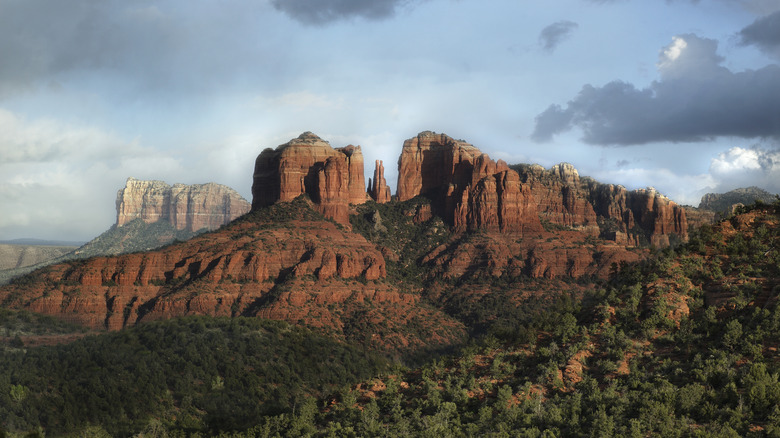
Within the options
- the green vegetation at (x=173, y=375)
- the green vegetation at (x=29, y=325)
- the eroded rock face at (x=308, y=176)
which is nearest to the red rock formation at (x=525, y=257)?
the eroded rock face at (x=308, y=176)

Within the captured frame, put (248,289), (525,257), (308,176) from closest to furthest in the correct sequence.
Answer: (248,289), (525,257), (308,176)

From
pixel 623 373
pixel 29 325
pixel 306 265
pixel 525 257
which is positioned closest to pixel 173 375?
pixel 29 325

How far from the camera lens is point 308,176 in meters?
192

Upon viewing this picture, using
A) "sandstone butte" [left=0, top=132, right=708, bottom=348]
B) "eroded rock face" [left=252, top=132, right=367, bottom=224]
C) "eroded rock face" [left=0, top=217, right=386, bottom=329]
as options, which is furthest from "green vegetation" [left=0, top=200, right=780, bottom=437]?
"eroded rock face" [left=252, top=132, right=367, bottom=224]

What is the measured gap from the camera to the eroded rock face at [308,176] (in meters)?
187

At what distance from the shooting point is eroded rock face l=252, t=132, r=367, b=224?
614 ft

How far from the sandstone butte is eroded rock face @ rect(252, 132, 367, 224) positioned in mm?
297

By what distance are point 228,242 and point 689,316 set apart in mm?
123232

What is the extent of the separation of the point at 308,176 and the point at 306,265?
44.7 m

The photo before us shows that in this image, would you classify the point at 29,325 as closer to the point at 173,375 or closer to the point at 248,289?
the point at 248,289

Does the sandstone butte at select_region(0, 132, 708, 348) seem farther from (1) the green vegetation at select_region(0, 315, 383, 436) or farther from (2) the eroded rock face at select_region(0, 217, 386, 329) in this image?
(1) the green vegetation at select_region(0, 315, 383, 436)

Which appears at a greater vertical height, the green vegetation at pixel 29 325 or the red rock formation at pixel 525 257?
the red rock formation at pixel 525 257

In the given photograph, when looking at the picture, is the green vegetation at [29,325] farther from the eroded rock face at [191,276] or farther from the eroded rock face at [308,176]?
the eroded rock face at [308,176]

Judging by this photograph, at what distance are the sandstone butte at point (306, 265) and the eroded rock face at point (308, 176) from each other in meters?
0.30
